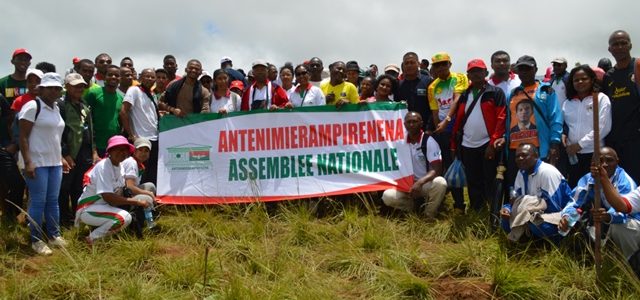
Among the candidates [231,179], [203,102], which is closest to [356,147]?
[231,179]

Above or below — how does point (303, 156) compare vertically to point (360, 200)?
above

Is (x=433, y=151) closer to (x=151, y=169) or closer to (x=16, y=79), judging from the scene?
(x=151, y=169)

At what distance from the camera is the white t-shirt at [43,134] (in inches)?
226

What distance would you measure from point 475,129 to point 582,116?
1183 millimetres

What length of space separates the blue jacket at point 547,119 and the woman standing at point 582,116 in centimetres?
14

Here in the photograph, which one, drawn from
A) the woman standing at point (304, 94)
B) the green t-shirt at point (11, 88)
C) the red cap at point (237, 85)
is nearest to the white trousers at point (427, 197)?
the woman standing at point (304, 94)

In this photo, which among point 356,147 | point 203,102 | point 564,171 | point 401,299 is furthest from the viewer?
point 203,102

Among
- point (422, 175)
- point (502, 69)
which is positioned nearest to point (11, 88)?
point (422, 175)

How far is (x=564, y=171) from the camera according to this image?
6.32 meters

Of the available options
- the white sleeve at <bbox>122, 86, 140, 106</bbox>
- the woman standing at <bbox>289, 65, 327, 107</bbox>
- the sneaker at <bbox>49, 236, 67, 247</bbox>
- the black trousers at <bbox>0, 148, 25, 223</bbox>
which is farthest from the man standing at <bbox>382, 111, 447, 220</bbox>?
the black trousers at <bbox>0, 148, 25, 223</bbox>

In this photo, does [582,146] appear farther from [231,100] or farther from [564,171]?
[231,100]

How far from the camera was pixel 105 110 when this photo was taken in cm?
745

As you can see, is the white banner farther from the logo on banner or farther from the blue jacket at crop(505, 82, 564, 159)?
the blue jacket at crop(505, 82, 564, 159)

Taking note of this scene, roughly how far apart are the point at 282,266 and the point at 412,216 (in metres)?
1.98
